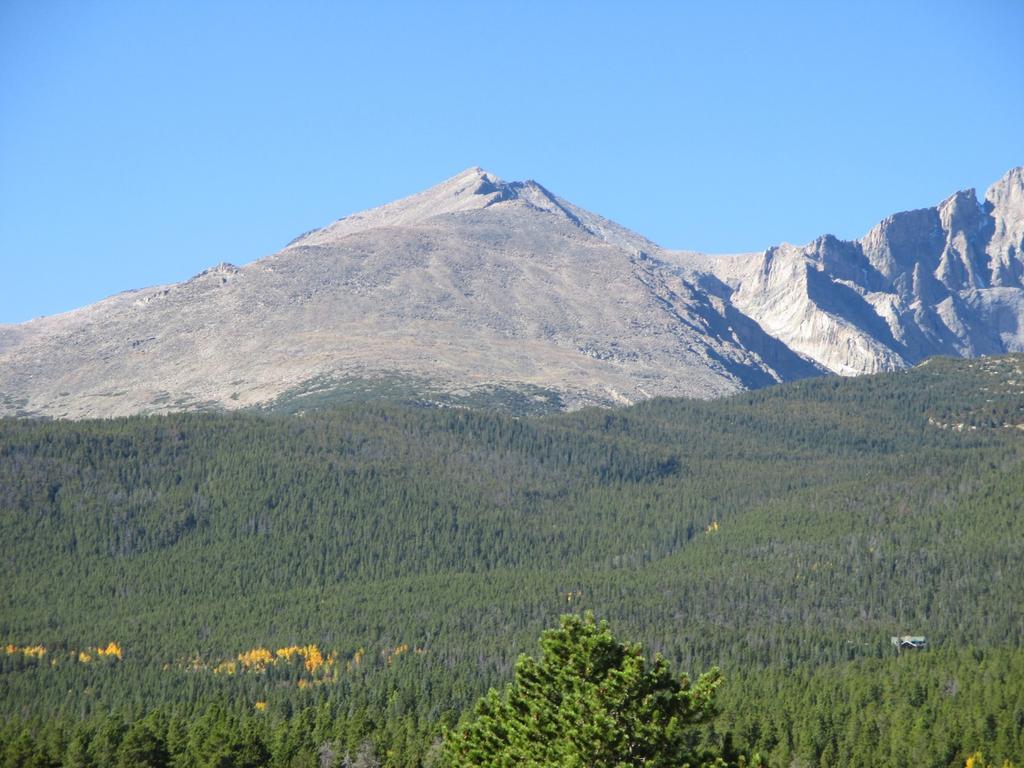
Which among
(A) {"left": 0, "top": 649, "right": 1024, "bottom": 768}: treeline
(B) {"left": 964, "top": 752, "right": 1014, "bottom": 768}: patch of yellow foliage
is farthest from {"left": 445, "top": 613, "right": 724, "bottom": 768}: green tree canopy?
(B) {"left": 964, "top": 752, "right": 1014, "bottom": 768}: patch of yellow foliage

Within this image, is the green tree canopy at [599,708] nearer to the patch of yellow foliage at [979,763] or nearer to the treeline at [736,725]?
the treeline at [736,725]

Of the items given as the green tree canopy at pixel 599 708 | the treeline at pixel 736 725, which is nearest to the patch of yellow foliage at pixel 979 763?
the treeline at pixel 736 725

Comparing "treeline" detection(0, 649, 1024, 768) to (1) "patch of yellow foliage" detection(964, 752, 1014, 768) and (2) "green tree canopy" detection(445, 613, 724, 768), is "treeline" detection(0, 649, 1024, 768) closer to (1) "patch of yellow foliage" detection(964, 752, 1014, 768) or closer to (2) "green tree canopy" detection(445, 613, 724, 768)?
(1) "patch of yellow foliage" detection(964, 752, 1014, 768)

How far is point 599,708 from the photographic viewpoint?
61969 mm

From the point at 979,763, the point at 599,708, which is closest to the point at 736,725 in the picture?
the point at 979,763

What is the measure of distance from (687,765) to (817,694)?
Answer: 4689 inches

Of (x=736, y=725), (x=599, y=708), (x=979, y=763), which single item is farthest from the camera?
(x=736, y=725)

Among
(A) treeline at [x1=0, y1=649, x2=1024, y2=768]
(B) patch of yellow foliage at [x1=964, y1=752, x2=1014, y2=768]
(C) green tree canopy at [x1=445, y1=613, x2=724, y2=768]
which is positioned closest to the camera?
(C) green tree canopy at [x1=445, y1=613, x2=724, y2=768]

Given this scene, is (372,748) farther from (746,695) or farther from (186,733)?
(746,695)

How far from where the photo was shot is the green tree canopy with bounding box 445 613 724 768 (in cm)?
6150

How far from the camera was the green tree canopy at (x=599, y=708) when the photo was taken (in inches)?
2421

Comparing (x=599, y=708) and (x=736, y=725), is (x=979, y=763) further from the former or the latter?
(x=599, y=708)

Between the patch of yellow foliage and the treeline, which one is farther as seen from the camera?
the patch of yellow foliage

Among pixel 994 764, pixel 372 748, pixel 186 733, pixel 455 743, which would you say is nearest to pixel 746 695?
pixel 994 764
